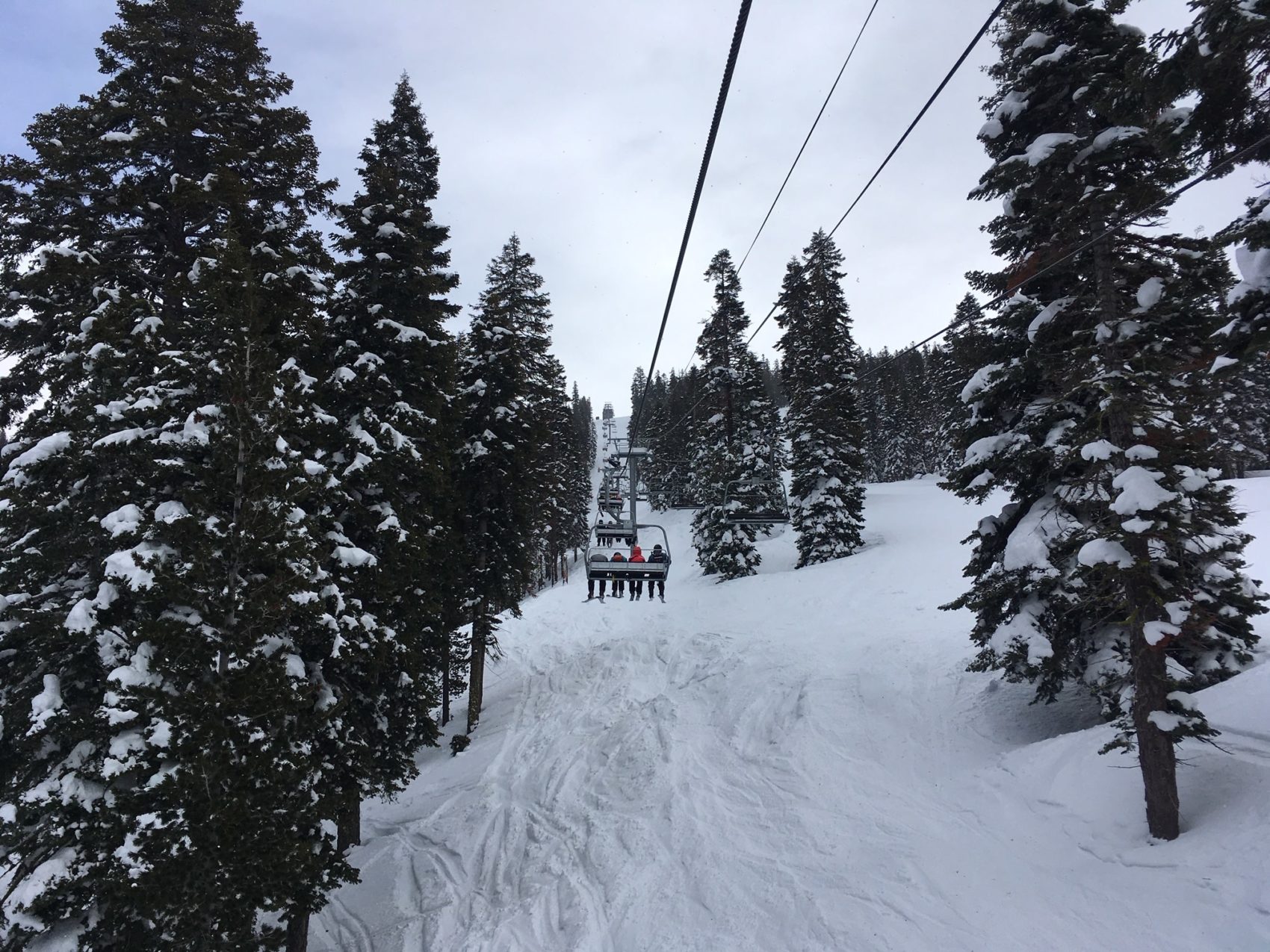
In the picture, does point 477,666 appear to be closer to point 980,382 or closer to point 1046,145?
point 980,382

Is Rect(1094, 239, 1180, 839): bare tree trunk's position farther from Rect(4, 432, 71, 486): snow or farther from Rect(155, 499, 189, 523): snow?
Rect(4, 432, 71, 486): snow

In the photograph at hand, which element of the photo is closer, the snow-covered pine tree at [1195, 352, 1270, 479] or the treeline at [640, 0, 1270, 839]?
the treeline at [640, 0, 1270, 839]

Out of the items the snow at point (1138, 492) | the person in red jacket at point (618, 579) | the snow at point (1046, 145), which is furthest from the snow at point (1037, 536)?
the person in red jacket at point (618, 579)

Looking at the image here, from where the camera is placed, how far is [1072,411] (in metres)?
9.29

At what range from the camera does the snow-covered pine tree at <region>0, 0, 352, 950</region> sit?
6.98m

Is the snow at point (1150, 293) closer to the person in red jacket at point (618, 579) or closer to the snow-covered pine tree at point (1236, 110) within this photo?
the snow-covered pine tree at point (1236, 110)

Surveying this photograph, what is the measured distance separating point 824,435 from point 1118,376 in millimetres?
21152

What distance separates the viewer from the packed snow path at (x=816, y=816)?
6656 mm

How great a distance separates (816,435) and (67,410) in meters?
25.9

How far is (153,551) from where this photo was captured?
7.68 meters

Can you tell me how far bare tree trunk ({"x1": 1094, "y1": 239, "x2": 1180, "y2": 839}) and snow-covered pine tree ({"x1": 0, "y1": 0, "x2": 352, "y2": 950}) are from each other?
10621 mm

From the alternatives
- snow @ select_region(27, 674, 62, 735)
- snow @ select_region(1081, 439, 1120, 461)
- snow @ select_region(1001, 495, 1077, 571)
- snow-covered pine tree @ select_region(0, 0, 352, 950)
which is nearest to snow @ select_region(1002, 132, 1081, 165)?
snow @ select_region(1081, 439, 1120, 461)

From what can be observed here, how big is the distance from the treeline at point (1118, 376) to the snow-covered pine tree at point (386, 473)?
1032 cm

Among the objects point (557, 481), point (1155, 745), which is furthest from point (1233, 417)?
point (557, 481)
